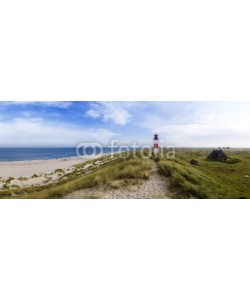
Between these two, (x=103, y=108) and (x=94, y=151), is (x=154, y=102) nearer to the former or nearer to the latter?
(x=103, y=108)

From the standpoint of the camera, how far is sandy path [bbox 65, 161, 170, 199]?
3020 mm

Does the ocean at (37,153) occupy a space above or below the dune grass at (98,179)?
above

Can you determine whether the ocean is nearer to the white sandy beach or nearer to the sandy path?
the white sandy beach

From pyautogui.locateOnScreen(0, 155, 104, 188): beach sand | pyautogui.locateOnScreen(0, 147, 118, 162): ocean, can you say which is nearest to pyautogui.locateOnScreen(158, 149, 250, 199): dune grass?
pyautogui.locateOnScreen(0, 147, 118, 162): ocean

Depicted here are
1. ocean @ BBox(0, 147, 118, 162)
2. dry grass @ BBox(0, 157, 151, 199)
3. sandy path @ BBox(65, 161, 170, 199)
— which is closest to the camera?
sandy path @ BBox(65, 161, 170, 199)

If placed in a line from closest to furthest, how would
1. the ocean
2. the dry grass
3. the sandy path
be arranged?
the sandy path → the dry grass → the ocean

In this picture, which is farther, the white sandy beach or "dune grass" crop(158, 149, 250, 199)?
the white sandy beach

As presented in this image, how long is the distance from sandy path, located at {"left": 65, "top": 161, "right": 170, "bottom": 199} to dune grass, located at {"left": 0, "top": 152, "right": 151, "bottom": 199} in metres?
0.11

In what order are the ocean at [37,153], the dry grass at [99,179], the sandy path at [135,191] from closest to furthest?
the sandy path at [135,191] → the dry grass at [99,179] → the ocean at [37,153]

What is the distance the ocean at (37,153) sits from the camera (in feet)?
11.2

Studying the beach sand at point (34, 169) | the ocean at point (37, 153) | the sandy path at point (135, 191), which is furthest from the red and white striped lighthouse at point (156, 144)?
the beach sand at point (34, 169)

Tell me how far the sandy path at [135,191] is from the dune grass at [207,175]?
0.18 metres

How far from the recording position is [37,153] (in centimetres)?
375

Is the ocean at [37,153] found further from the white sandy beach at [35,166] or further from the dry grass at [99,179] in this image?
the dry grass at [99,179]
